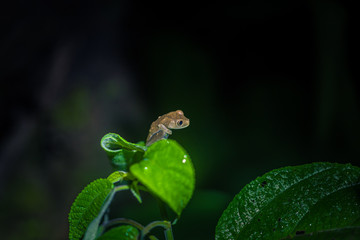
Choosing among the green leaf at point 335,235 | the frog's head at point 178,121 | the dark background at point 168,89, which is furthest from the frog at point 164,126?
the dark background at point 168,89

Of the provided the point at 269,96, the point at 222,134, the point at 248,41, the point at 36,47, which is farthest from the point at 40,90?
the point at 269,96

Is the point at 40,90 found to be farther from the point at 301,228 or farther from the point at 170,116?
the point at 301,228

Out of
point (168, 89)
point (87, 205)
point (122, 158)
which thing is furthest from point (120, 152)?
point (168, 89)

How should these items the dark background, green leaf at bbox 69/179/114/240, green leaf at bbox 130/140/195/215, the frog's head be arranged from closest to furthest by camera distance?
green leaf at bbox 130/140/195/215 < green leaf at bbox 69/179/114/240 < the frog's head < the dark background

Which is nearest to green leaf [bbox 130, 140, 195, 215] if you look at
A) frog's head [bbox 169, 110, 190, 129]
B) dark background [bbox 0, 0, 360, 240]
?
frog's head [bbox 169, 110, 190, 129]

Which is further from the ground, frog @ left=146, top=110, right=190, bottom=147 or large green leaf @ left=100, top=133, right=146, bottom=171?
frog @ left=146, top=110, right=190, bottom=147

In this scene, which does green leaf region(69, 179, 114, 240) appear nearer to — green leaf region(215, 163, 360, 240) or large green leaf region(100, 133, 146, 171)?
large green leaf region(100, 133, 146, 171)
